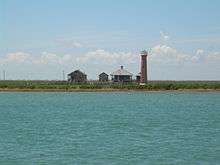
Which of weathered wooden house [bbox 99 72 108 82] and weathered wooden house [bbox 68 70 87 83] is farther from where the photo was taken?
weathered wooden house [bbox 99 72 108 82]

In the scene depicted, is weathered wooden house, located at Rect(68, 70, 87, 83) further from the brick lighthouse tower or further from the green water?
the green water

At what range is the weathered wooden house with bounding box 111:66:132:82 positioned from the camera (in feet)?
382

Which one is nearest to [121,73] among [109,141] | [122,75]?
[122,75]

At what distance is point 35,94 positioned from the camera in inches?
4392

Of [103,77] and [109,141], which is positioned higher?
[103,77]

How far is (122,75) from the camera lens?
11644cm

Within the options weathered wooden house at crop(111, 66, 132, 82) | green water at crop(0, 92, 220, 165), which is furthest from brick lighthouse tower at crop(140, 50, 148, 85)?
green water at crop(0, 92, 220, 165)

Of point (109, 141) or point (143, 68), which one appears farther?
point (143, 68)

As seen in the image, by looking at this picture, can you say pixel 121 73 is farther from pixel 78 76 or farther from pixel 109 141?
pixel 109 141

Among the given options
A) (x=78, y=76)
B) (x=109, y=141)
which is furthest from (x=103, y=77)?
(x=109, y=141)

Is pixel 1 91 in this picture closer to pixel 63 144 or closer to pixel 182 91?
pixel 182 91

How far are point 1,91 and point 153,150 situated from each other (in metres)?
91.1

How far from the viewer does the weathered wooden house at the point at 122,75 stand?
116 metres

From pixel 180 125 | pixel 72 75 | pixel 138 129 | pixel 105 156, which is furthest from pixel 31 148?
pixel 72 75
